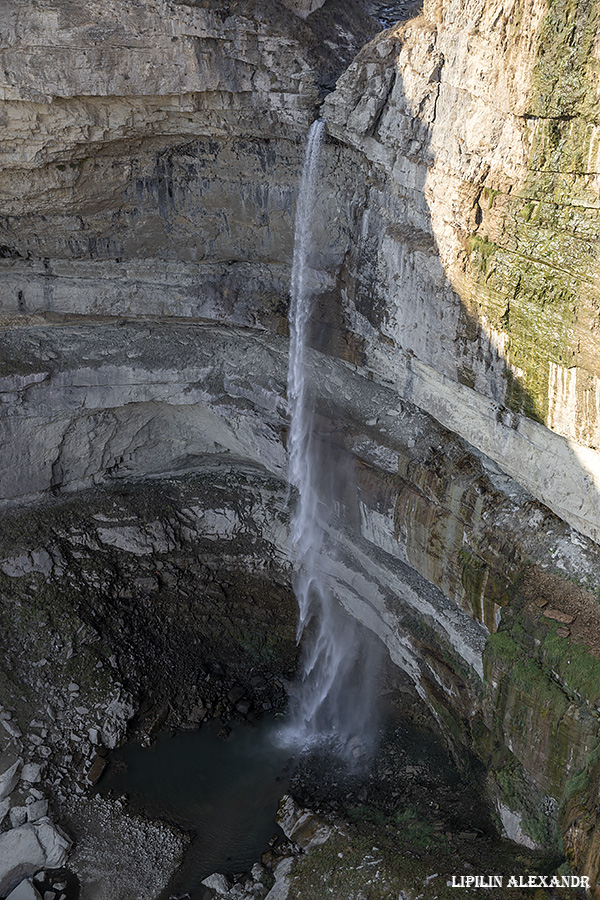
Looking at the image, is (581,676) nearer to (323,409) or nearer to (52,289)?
(323,409)

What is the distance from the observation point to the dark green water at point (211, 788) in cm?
1291

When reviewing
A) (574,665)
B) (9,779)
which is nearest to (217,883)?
(9,779)

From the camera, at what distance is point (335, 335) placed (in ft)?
51.8

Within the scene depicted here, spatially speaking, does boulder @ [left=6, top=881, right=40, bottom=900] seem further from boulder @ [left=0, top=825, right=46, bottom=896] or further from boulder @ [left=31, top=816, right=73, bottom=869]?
boulder @ [left=31, top=816, right=73, bottom=869]

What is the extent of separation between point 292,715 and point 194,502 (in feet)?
18.2

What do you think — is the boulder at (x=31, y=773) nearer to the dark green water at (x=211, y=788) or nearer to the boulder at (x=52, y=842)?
the boulder at (x=52, y=842)

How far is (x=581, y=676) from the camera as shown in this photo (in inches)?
397

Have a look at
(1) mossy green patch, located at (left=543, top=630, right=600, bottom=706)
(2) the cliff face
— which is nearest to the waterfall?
(2) the cliff face

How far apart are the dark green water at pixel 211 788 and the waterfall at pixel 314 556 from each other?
99cm

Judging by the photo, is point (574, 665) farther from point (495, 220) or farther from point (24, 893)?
point (24, 893)

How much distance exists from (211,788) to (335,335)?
29.8 ft

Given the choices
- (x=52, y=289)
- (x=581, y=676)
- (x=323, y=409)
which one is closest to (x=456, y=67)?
(x=323, y=409)

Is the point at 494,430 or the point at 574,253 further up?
the point at 574,253

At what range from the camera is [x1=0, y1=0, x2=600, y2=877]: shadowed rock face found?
10.3 metres
